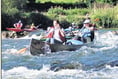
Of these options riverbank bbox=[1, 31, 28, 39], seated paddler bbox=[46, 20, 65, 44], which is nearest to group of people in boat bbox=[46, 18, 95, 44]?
seated paddler bbox=[46, 20, 65, 44]

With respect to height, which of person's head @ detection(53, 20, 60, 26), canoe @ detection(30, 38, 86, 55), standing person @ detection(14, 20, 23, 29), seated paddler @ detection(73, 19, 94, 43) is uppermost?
standing person @ detection(14, 20, 23, 29)

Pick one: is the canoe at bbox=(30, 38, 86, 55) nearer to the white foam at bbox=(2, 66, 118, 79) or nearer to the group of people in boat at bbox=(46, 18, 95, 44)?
the group of people in boat at bbox=(46, 18, 95, 44)

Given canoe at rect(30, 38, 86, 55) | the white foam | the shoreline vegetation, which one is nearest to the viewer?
the white foam

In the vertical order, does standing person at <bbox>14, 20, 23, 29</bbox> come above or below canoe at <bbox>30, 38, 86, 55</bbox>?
above

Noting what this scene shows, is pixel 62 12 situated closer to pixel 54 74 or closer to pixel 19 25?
pixel 19 25


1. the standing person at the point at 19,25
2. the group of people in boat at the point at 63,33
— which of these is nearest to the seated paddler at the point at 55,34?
the group of people in boat at the point at 63,33

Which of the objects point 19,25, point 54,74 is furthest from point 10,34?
point 54,74

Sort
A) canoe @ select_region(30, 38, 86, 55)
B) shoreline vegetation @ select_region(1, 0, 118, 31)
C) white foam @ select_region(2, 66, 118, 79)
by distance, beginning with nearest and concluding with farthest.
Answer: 1. white foam @ select_region(2, 66, 118, 79)
2. shoreline vegetation @ select_region(1, 0, 118, 31)
3. canoe @ select_region(30, 38, 86, 55)

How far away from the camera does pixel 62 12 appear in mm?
3801

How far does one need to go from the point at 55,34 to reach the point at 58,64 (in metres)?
0.27

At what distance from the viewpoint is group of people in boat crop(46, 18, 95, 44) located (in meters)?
3.73

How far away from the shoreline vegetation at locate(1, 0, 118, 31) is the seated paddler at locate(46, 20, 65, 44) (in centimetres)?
4

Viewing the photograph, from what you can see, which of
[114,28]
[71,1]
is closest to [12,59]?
[71,1]

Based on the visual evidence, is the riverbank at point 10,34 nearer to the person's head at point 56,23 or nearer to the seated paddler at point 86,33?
the person's head at point 56,23
